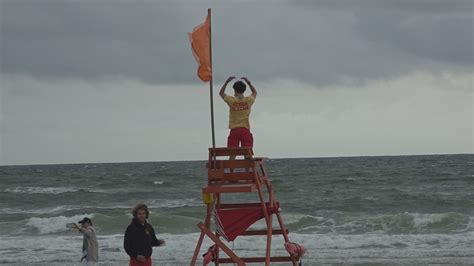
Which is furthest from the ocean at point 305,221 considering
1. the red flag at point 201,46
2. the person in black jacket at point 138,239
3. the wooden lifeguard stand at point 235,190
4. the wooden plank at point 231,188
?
the red flag at point 201,46

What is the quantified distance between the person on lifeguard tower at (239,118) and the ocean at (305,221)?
733 centimetres

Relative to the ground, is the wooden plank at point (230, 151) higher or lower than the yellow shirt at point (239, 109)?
lower

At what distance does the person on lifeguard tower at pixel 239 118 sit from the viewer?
9031 mm

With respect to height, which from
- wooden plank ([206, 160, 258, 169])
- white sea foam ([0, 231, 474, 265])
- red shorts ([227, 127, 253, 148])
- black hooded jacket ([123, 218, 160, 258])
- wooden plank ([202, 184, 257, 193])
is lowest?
white sea foam ([0, 231, 474, 265])

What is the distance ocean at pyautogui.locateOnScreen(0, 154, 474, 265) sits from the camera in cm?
1773

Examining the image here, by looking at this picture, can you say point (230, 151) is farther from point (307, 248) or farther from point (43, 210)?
point (43, 210)

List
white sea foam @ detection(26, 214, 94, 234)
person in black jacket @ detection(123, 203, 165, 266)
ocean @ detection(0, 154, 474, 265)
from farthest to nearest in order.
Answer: white sea foam @ detection(26, 214, 94, 234) < ocean @ detection(0, 154, 474, 265) < person in black jacket @ detection(123, 203, 165, 266)

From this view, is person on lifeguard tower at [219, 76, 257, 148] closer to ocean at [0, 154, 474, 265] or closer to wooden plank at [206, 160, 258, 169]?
wooden plank at [206, 160, 258, 169]

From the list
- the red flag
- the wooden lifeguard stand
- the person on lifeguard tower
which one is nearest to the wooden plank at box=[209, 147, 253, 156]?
the wooden lifeguard stand

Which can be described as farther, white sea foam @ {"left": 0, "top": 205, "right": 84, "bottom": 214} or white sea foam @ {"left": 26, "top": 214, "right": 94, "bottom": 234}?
white sea foam @ {"left": 0, "top": 205, "right": 84, "bottom": 214}

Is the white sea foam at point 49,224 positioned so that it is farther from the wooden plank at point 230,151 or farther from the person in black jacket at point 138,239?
the wooden plank at point 230,151

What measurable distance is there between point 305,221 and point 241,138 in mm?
16429

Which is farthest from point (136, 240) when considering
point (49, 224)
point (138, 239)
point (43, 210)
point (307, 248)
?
point (43, 210)

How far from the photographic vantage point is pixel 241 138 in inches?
356
